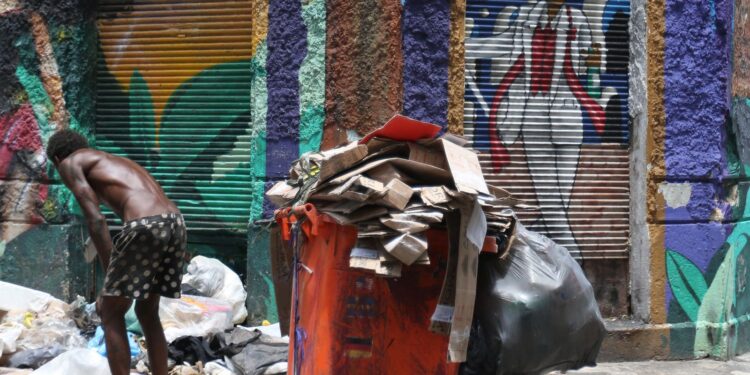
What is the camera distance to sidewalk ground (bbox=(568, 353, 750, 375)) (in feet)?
20.9

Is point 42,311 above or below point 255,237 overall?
below

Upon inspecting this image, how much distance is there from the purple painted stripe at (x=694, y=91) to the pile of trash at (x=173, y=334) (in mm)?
3264

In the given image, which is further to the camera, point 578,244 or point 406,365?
point 578,244

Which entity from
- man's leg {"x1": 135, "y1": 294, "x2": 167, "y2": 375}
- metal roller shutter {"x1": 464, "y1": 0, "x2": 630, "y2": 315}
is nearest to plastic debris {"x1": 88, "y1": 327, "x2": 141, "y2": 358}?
man's leg {"x1": 135, "y1": 294, "x2": 167, "y2": 375}

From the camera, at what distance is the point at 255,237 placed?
682 cm

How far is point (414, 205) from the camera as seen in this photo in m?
3.91

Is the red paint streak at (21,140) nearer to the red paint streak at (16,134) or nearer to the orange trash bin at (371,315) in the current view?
the red paint streak at (16,134)

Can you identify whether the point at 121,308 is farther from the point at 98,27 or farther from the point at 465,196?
the point at 98,27

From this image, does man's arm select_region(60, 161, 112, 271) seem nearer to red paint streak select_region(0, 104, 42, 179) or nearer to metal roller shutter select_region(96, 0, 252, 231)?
metal roller shutter select_region(96, 0, 252, 231)

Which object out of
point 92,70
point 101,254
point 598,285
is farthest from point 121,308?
point 598,285

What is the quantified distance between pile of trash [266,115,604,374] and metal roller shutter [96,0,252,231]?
9.57 ft

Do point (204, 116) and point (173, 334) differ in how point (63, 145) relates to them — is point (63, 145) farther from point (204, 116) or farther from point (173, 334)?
point (204, 116)

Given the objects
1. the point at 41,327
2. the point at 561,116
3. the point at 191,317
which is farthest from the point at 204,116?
the point at 561,116

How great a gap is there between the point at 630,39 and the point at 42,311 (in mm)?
4801
